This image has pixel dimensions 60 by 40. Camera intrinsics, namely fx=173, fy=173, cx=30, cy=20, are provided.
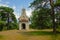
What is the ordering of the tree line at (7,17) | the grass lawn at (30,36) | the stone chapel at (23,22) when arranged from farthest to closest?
the tree line at (7,17), the stone chapel at (23,22), the grass lawn at (30,36)

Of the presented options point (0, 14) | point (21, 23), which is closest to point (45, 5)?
point (21, 23)

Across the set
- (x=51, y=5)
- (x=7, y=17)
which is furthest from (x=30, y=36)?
(x=7, y=17)

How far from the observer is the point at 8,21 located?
70000 millimetres

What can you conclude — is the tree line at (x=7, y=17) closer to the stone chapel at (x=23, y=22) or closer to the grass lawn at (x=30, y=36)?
the stone chapel at (x=23, y=22)

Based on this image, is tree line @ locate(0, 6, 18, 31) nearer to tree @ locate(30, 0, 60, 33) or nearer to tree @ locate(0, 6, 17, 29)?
tree @ locate(0, 6, 17, 29)

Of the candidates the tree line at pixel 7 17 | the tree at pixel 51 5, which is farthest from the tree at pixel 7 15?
the tree at pixel 51 5

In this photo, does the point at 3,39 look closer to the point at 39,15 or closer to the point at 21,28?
the point at 39,15

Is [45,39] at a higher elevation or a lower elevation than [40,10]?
lower

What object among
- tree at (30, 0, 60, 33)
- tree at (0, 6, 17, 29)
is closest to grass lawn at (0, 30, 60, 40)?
tree at (30, 0, 60, 33)

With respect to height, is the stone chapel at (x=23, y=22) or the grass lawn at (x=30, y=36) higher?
the stone chapel at (x=23, y=22)

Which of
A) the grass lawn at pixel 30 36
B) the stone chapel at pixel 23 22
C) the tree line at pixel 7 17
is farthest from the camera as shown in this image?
the tree line at pixel 7 17

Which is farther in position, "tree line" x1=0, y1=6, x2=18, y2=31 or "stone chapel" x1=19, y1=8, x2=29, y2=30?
"tree line" x1=0, y1=6, x2=18, y2=31

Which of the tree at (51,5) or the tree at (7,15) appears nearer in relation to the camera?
the tree at (51,5)

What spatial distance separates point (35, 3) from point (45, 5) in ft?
7.92
